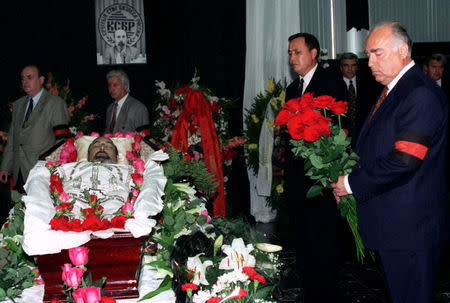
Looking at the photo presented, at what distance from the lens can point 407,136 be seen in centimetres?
209

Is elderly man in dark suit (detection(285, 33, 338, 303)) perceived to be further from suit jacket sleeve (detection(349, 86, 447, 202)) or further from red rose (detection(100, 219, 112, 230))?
red rose (detection(100, 219, 112, 230))

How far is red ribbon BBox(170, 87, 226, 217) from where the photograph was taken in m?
5.36

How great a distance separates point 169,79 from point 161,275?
5.29 meters

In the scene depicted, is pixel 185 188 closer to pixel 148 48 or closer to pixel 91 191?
pixel 91 191

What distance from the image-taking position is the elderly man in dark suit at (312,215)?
3.19 m

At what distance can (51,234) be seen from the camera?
2.38 metres

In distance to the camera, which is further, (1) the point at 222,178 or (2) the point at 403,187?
(1) the point at 222,178

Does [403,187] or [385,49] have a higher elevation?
[385,49]

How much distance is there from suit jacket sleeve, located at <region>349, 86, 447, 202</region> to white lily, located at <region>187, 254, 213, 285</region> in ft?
2.44

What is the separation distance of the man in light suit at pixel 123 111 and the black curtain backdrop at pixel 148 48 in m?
2.07

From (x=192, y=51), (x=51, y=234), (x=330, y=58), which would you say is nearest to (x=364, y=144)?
(x=51, y=234)

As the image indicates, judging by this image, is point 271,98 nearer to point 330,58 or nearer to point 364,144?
point 330,58

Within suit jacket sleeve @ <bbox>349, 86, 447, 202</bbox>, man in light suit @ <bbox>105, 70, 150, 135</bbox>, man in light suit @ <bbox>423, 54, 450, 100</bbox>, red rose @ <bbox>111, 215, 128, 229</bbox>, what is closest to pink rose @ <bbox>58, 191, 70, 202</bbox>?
red rose @ <bbox>111, 215, 128, 229</bbox>

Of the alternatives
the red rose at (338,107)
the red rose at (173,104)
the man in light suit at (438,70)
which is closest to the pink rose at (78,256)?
the red rose at (338,107)
